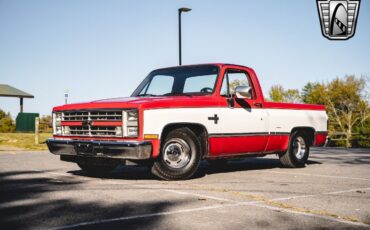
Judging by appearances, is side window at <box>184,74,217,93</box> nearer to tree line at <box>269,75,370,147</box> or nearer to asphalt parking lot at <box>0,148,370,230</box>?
asphalt parking lot at <box>0,148,370,230</box>

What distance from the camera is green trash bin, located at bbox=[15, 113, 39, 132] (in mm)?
31672

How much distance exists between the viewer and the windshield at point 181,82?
7.83 meters

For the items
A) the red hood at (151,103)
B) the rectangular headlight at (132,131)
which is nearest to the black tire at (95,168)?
the red hood at (151,103)

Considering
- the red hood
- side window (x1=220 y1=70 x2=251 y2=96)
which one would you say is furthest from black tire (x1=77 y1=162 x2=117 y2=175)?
side window (x1=220 y1=70 x2=251 y2=96)

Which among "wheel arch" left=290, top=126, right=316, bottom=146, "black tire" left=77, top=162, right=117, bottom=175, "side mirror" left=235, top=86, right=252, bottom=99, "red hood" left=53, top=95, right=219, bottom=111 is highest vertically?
"side mirror" left=235, top=86, right=252, bottom=99

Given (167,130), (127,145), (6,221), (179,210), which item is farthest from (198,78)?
(6,221)

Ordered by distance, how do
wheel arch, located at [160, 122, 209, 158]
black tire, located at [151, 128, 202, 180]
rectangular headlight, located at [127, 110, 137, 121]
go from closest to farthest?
1. rectangular headlight, located at [127, 110, 137, 121]
2. black tire, located at [151, 128, 202, 180]
3. wheel arch, located at [160, 122, 209, 158]

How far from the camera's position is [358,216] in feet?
14.3

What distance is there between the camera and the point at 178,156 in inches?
276

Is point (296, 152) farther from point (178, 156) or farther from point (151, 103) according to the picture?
point (151, 103)

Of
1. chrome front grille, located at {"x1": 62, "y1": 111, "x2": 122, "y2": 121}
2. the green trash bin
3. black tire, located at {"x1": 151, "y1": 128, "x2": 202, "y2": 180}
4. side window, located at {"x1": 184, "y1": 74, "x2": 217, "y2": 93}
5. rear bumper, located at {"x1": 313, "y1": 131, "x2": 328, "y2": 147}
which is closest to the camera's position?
chrome front grille, located at {"x1": 62, "y1": 111, "x2": 122, "y2": 121}

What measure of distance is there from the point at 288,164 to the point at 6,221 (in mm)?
6551

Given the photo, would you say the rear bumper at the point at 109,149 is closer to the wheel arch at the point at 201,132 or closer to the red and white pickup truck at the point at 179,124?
the red and white pickup truck at the point at 179,124

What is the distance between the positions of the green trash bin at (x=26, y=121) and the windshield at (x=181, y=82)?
25223 mm
